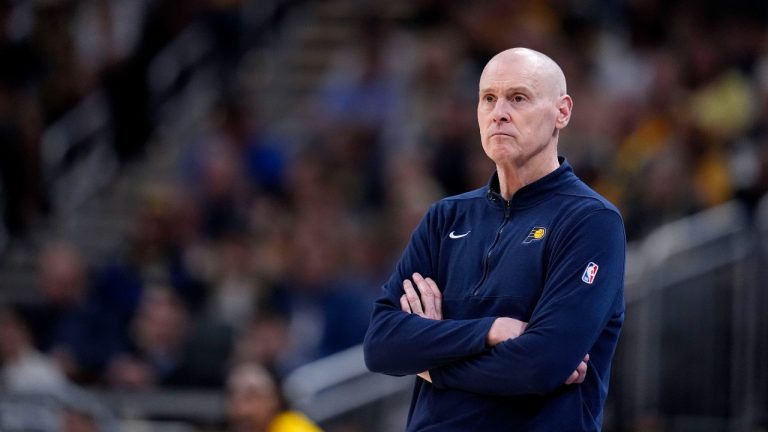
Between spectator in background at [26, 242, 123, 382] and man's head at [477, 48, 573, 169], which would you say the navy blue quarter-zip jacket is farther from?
spectator in background at [26, 242, 123, 382]

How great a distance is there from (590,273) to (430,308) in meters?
0.54

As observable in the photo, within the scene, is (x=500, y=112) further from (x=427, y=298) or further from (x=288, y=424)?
(x=288, y=424)

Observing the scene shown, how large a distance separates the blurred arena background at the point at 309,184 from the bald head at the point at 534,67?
488cm

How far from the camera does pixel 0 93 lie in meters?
14.0

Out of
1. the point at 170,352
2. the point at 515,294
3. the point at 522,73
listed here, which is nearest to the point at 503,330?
the point at 515,294

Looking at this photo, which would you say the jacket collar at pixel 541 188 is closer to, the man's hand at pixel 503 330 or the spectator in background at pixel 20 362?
the man's hand at pixel 503 330

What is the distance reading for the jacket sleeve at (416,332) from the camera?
428 centimetres

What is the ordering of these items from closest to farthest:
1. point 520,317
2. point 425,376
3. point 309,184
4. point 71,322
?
point 520,317, point 425,376, point 71,322, point 309,184

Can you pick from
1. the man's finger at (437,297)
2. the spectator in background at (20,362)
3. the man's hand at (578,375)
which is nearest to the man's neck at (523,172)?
the man's finger at (437,297)

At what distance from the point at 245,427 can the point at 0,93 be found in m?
7.20

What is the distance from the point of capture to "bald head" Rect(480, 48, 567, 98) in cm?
441

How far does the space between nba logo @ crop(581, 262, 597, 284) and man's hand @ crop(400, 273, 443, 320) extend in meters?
0.51

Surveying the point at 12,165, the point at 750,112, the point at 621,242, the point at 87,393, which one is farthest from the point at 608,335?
the point at 12,165

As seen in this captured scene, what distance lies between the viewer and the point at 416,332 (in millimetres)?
4387
